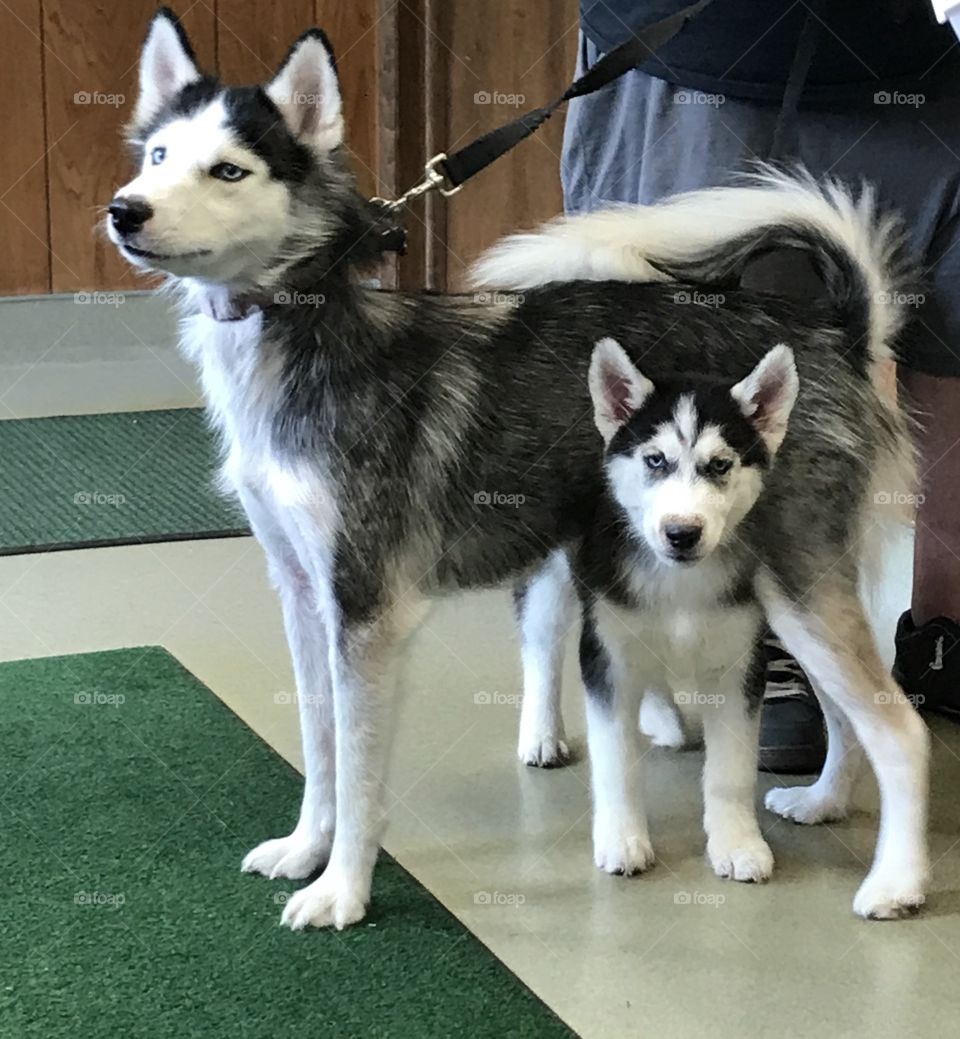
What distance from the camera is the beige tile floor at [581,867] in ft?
5.26

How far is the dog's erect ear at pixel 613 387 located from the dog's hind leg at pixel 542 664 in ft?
1.36

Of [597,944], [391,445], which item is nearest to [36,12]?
[391,445]

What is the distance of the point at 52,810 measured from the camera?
1975mm

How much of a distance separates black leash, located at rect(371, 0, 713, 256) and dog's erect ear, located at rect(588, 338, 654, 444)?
0.28m

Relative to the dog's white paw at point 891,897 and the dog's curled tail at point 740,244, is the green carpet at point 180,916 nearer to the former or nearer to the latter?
the dog's white paw at point 891,897

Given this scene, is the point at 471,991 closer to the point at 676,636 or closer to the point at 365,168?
the point at 676,636

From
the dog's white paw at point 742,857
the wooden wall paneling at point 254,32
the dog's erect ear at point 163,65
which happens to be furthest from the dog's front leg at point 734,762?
the wooden wall paneling at point 254,32

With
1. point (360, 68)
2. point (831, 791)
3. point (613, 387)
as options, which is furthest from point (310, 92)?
point (360, 68)

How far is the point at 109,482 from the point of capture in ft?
11.6

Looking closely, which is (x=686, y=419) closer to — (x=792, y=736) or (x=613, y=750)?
(x=613, y=750)

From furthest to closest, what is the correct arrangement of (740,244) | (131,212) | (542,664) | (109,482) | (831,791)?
(109,482), (542,664), (831,791), (740,244), (131,212)

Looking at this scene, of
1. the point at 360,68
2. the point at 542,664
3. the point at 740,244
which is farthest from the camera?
the point at 360,68

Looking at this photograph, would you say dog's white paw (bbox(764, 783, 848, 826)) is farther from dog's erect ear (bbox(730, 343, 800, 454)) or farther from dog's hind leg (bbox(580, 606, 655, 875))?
dog's erect ear (bbox(730, 343, 800, 454))

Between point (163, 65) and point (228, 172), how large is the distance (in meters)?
0.22
